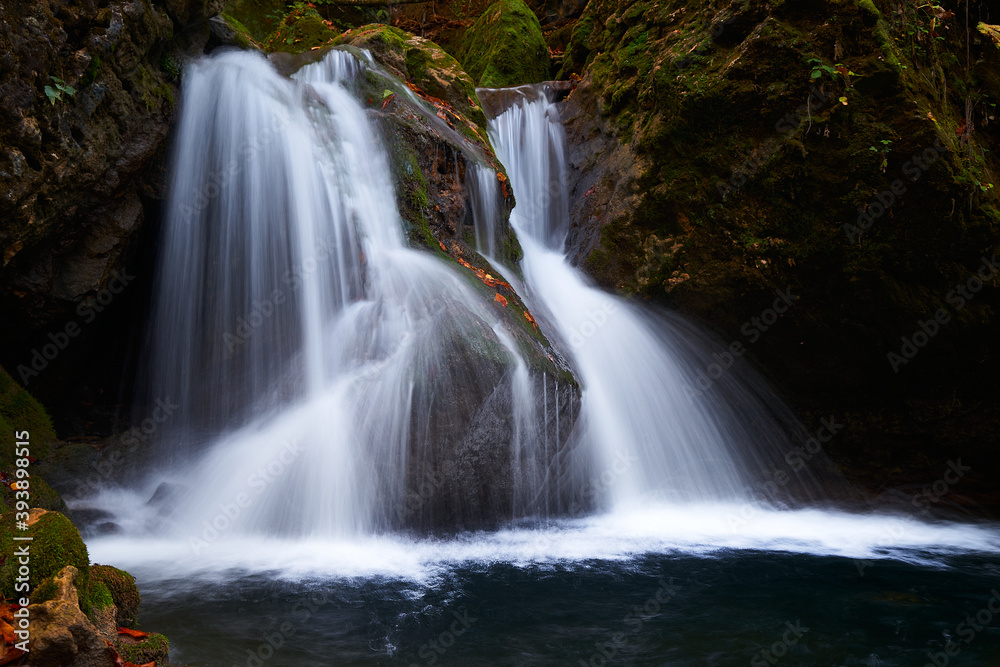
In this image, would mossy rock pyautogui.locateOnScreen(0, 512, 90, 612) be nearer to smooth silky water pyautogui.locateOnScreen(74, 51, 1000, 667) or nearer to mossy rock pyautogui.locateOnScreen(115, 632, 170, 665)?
mossy rock pyautogui.locateOnScreen(115, 632, 170, 665)

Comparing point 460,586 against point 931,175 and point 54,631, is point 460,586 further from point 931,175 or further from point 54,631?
point 931,175

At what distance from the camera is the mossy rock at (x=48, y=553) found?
2.37 meters

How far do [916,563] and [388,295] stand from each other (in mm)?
5428

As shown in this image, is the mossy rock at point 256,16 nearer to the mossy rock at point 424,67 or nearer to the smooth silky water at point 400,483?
the mossy rock at point 424,67

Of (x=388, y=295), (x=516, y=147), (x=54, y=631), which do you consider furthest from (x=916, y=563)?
(x=516, y=147)

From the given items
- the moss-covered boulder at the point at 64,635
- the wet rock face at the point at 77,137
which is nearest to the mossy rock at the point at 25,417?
the wet rock face at the point at 77,137

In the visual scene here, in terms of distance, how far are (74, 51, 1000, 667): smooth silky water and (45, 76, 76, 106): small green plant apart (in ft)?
5.71

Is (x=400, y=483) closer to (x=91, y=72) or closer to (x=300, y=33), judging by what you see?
(x=91, y=72)

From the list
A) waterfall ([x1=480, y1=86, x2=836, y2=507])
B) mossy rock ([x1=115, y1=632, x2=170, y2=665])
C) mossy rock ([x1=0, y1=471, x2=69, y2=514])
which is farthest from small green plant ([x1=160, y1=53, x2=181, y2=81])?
mossy rock ([x1=115, y1=632, x2=170, y2=665])

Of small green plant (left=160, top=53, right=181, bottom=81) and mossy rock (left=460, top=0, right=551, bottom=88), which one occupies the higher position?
mossy rock (left=460, top=0, right=551, bottom=88)

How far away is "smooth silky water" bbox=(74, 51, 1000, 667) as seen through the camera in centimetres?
359

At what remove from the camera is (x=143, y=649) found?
2.59 m

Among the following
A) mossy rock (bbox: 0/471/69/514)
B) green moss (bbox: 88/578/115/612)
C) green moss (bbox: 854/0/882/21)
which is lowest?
green moss (bbox: 88/578/115/612)

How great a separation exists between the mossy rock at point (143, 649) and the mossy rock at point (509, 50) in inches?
442
